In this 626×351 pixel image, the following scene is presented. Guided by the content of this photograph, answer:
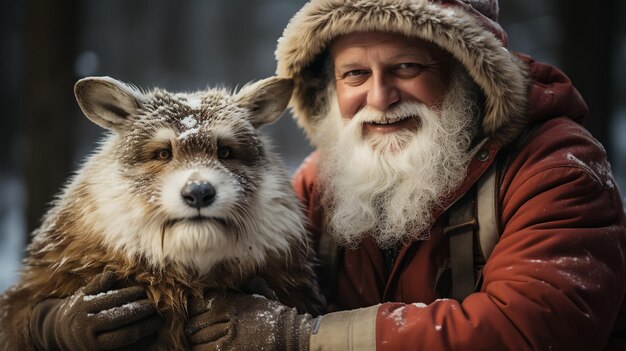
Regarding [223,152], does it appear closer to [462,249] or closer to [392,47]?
[392,47]

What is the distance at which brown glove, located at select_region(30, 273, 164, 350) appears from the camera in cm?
184

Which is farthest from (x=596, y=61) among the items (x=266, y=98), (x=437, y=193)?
(x=266, y=98)

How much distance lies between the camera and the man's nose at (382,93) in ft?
7.32

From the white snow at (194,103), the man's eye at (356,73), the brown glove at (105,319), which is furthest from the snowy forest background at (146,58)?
the brown glove at (105,319)

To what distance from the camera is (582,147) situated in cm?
199

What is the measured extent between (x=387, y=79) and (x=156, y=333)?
1256mm

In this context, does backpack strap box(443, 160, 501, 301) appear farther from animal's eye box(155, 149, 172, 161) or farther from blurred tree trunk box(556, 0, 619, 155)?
blurred tree trunk box(556, 0, 619, 155)

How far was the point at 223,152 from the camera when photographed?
1985mm

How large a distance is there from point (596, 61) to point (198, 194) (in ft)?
12.2

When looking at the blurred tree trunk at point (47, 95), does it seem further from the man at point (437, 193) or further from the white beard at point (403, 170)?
the white beard at point (403, 170)

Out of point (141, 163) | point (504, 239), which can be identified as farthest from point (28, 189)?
point (504, 239)

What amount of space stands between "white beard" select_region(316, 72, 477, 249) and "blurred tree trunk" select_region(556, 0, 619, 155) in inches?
98.2

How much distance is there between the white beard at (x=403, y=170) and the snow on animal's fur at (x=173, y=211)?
0.30 m

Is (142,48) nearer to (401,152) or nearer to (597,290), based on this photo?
(401,152)
